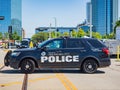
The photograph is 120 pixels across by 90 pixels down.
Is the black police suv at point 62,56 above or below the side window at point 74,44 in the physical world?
below

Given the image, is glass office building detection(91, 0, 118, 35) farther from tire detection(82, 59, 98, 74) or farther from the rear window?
tire detection(82, 59, 98, 74)

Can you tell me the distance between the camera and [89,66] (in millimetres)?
17078

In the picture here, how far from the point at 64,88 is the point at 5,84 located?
90.9 inches

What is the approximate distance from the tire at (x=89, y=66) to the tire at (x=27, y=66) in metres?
2.45

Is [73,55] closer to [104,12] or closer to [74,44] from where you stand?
[74,44]

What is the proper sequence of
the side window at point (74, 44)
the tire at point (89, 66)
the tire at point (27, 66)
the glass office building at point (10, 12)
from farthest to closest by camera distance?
the glass office building at point (10, 12) → the side window at point (74, 44) → the tire at point (89, 66) → the tire at point (27, 66)

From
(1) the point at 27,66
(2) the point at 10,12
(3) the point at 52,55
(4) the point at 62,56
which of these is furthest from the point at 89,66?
(2) the point at 10,12

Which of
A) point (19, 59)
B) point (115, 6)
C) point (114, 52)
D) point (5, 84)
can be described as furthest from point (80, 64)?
point (115, 6)

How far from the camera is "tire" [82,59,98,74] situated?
55.9ft

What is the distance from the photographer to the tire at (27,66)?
55.2ft

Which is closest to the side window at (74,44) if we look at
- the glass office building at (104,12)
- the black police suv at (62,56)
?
the black police suv at (62,56)

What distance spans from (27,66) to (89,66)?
297cm

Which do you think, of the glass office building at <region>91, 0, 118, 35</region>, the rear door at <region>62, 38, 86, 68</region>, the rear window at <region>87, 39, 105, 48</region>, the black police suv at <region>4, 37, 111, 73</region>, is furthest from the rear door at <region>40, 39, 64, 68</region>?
the glass office building at <region>91, 0, 118, 35</region>

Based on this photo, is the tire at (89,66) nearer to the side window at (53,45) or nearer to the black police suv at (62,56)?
the black police suv at (62,56)
